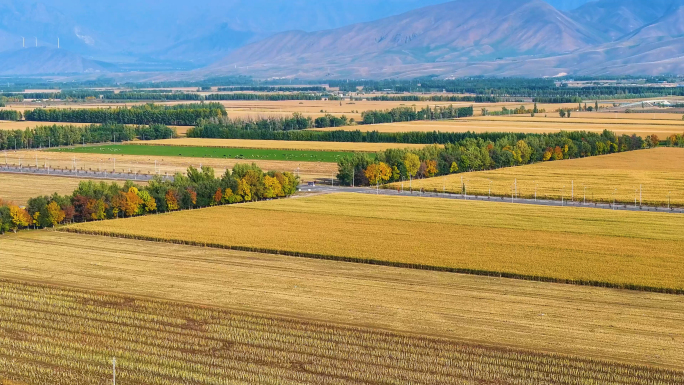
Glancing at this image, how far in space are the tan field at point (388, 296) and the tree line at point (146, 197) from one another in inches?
231

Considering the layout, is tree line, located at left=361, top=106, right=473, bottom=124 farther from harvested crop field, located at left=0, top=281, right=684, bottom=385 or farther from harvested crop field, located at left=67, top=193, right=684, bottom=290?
harvested crop field, located at left=0, top=281, right=684, bottom=385

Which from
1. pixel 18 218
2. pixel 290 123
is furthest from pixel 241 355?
pixel 290 123

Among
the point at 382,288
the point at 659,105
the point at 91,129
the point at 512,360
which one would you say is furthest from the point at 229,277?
the point at 659,105

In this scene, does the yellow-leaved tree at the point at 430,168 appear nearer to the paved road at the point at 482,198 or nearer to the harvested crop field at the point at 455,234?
the paved road at the point at 482,198

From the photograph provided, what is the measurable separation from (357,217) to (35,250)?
56.3 feet

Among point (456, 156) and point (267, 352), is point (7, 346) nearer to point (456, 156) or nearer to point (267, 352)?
point (267, 352)

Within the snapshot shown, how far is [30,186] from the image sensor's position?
7031 centimetres

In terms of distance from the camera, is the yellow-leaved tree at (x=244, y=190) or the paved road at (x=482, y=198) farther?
the yellow-leaved tree at (x=244, y=190)

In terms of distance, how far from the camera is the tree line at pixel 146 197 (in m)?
51.7

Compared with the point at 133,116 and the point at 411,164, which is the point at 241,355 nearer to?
the point at 411,164

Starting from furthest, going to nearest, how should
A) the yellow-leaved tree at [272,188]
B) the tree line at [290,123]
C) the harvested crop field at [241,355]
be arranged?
the tree line at [290,123]
the yellow-leaved tree at [272,188]
the harvested crop field at [241,355]

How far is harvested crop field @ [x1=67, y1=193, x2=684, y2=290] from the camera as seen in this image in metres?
40.8

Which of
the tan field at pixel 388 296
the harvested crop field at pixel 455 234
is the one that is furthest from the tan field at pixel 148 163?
the tan field at pixel 388 296

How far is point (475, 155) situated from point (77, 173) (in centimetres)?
3116
